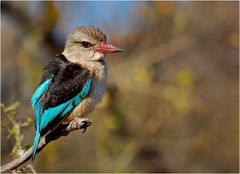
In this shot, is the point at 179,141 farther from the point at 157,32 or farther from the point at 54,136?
the point at 54,136

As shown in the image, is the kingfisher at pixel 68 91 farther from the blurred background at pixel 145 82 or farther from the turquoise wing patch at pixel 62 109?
the blurred background at pixel 145 82

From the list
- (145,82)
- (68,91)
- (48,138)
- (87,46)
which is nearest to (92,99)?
(68,91)

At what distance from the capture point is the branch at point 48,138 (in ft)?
9.61

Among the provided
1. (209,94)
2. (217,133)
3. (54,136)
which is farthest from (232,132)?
(54,136)

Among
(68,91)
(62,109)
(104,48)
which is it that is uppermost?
(104,48)

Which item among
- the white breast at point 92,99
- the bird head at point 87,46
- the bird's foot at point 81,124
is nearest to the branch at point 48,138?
the bird's foot at point 81,124

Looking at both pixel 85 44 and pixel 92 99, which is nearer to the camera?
pixel 92 99

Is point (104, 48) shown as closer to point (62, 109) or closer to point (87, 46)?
point (87, 46)

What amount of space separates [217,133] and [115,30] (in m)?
2.39

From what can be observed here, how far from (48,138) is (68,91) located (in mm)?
356

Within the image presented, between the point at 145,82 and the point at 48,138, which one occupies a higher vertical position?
the point at 145,82

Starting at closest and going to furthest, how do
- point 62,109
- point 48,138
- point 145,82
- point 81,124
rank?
point 81,124
point 48,138
point 62,109
point 145,82

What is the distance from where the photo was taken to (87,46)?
3854 millimetres

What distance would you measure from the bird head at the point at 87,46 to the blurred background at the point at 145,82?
723 millimetres
